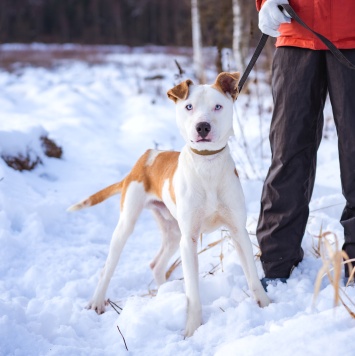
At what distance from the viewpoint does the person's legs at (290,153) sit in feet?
9.31

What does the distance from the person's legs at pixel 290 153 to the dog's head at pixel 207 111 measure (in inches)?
14.1

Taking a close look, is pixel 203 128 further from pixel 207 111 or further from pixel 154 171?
pixel 154 171

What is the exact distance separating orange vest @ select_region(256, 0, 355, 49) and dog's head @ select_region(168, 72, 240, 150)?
431 mm

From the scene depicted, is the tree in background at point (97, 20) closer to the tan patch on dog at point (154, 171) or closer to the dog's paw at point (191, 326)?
the tan patch on dog at point (154, 171)

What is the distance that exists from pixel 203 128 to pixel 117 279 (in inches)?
57.0

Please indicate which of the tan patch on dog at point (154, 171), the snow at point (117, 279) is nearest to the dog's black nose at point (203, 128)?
the tan patch on dog at point (154, 171)

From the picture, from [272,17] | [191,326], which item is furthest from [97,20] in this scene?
[191,326]

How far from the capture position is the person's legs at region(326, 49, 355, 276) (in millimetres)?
2703

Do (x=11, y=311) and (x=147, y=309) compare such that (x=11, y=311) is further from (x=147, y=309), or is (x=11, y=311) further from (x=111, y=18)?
(x=111, y=18)

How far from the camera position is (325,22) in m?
2.72

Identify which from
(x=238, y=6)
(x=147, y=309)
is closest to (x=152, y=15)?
(x=238, y=6)

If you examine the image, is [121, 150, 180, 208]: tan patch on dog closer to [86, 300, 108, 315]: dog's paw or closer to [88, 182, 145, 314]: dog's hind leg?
[88, 182, 145, 314]: dog's hind leg

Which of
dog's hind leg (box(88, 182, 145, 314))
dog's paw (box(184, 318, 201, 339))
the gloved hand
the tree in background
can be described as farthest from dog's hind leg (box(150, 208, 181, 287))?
the tree in background

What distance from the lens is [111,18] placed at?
40.8 metres
